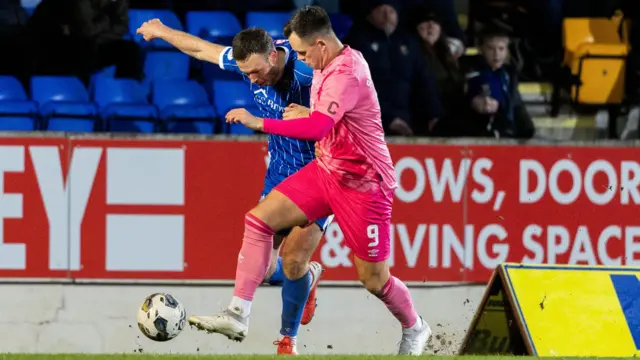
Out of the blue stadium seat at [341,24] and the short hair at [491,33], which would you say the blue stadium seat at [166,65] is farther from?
the short hair at [491,33]

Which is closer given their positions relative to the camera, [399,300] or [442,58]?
[399,300]

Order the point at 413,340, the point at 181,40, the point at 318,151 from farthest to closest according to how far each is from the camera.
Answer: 1. the point at 181,40
2. the point at 413,340
3. the point at 318,151

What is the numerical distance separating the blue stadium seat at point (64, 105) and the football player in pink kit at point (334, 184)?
3.22 meters

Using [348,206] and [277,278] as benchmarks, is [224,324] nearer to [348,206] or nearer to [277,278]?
[348,206]

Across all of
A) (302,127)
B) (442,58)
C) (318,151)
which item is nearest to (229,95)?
(442,58)

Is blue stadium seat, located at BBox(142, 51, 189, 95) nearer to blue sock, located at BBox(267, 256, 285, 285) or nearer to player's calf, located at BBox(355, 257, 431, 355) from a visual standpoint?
blue sock, located at BBox(267, 256, 285, 285)

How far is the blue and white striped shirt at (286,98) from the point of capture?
672cm

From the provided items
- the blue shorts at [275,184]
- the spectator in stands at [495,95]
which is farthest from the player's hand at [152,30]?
the spectator in stands at [495,95]

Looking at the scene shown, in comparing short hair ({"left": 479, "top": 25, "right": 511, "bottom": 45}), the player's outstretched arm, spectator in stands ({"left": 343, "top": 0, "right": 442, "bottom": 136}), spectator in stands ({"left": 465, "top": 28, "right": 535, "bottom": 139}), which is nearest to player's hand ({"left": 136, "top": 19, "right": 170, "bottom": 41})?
the player's outstretched arm

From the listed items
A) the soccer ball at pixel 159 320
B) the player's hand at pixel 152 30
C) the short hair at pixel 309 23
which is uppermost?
the short hair at pixel 309 23

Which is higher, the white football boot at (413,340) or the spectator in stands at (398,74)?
the spectator in stands at (398,74)

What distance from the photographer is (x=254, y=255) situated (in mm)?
6359

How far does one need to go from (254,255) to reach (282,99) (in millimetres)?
919

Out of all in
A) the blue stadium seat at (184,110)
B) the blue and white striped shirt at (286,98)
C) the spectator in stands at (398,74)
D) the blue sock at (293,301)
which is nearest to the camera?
the blue and white striped shirt at (286,98)
